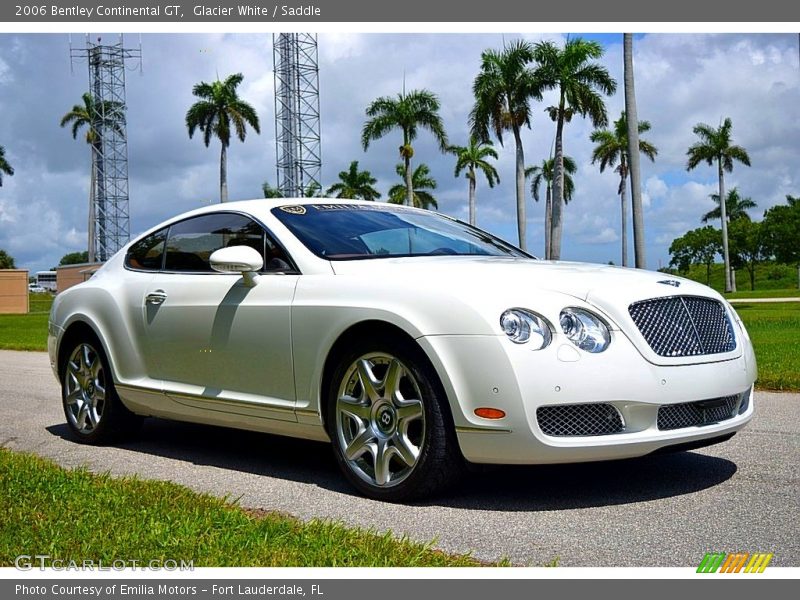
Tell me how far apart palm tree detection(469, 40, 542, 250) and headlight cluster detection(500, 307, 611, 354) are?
1611 inches

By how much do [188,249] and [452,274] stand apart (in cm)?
227

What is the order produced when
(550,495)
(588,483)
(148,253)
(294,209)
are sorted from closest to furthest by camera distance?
1. (550,495)
2. (588,483)
3. (294,209)
4. (148,253)

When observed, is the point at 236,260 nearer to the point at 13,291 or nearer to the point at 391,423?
the point at 391,423

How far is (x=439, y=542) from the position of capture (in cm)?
406

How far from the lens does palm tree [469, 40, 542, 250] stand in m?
44.5

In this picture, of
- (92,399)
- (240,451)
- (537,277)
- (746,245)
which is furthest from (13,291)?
(746,245)

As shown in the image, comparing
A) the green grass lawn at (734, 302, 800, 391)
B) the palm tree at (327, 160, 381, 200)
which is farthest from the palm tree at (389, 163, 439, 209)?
the green grass lawn at (734, 302, 800, 391)

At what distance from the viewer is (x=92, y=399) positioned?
6.82m

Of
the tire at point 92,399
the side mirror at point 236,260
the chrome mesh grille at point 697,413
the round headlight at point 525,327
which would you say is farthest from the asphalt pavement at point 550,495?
the side mirror at point 236,260

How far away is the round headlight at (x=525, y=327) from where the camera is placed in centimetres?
436

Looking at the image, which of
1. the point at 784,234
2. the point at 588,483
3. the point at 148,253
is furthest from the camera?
the point at 784,234

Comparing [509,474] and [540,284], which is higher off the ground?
[540,284]

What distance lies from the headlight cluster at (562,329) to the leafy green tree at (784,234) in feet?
265

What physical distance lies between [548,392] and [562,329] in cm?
30
